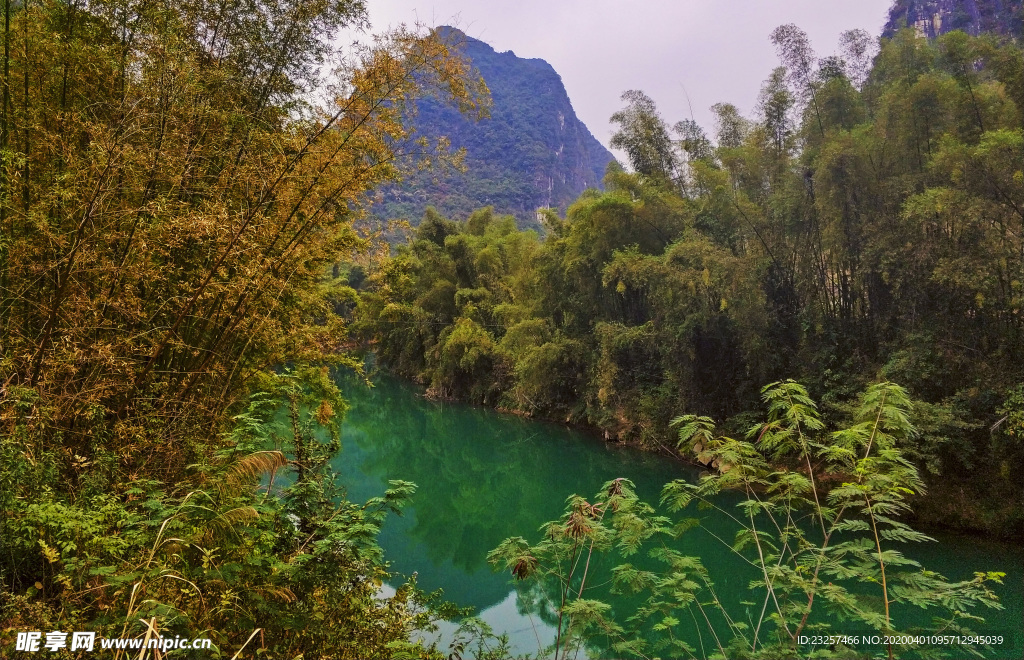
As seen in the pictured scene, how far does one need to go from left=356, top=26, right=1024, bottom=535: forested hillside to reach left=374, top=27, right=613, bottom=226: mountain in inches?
353

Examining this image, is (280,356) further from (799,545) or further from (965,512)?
(965,512)

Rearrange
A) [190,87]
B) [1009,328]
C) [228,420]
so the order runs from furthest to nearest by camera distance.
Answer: [1009,328] → [228,420] → [190,87]

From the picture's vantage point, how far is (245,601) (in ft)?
6.58

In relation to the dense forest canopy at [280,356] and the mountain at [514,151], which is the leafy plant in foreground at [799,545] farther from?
the mountain at [514,151]

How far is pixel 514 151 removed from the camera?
64.5m

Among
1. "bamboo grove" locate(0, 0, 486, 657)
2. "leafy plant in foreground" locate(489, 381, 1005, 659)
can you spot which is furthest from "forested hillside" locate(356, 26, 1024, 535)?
"leafy plant in foreground" locate(489, 381, 1005, 659)

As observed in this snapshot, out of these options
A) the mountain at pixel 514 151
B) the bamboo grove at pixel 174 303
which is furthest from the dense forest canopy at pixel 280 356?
the mountain at pixel 514 151

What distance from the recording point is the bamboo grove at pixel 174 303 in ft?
6.40

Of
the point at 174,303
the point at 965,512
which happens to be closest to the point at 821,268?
the point at 965,512

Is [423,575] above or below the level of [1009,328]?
below

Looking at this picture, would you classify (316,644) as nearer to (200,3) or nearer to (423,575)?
→ (200,3)

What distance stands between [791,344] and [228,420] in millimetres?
9364

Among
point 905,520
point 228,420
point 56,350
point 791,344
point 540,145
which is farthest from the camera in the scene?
point 540,145

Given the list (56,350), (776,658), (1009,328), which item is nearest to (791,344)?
(1009,328)
